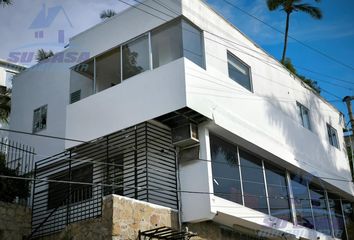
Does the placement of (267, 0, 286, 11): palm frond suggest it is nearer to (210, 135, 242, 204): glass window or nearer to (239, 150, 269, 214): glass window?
(239, 150, 269, 214): glass window

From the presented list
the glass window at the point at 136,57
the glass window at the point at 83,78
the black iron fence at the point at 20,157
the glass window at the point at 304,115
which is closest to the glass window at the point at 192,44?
the glass window at the point at 136,57

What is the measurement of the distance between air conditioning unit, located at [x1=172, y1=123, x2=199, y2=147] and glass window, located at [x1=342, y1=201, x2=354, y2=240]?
1006cm

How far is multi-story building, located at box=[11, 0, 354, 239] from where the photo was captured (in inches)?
575

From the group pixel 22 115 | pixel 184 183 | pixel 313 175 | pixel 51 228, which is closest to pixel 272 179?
pixel 313 175

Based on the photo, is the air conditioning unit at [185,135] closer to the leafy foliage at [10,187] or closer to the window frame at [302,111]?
the leafy foliage at [10,187]

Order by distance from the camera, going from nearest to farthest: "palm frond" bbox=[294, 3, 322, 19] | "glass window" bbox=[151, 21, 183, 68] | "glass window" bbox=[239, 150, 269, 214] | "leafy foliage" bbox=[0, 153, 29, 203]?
"glass window" bbox=[151, 21, 183, 68]
"glass window" bbox=[239, 150, 269, 214]
"leafy foliage" bbox=[0, 153, 29, 203]
"palm frond" bbox=[294, 3, 322, 19]

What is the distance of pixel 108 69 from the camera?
16906mm

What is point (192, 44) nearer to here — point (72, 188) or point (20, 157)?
point (72, 188)

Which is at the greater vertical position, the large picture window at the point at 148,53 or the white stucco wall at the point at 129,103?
the large picture window at the point at 148,53

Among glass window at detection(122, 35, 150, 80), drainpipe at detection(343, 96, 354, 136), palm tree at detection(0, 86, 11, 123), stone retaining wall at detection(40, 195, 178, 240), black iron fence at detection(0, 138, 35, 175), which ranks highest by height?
palm tree at detection(0, 86, 11, 123)

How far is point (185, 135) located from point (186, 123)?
36 centimetres

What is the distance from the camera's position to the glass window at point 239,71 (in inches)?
672

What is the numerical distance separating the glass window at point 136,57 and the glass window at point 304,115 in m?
8.06

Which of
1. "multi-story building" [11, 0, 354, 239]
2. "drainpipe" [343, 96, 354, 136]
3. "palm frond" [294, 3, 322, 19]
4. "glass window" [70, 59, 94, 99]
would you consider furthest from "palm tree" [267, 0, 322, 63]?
"glass window" [70, 59, 94, 99]
